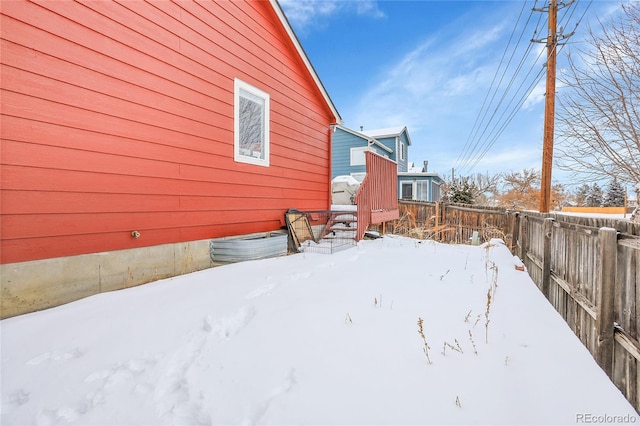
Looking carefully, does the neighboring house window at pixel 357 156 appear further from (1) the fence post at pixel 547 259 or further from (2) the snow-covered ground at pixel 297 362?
(2) the snow-covered ground at pixel 297 362

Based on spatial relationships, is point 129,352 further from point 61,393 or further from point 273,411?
point 273,411

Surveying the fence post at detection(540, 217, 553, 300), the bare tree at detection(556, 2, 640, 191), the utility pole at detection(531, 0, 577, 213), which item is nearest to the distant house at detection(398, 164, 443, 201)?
the utility pole at detection(531, 0, 577, 213)

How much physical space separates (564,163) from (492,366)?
15.6ft

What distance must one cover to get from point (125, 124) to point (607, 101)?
630 centimetres

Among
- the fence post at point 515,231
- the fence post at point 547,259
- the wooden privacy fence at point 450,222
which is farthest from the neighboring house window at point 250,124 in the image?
the wooden privacy fence at point 450,222

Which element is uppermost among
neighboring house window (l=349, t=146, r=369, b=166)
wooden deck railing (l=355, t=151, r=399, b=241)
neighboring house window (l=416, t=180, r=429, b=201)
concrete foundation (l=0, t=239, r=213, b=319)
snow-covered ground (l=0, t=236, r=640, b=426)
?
neighboring house window (l=349, t=146, r=369, b=166)

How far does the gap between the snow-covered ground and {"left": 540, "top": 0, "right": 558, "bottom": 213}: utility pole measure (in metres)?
5.09

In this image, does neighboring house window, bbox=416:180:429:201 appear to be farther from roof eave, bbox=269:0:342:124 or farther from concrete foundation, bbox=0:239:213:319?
concrete foundation, bbox=0:239:213:319

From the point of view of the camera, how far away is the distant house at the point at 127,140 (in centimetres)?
233

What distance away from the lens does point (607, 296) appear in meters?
1.79

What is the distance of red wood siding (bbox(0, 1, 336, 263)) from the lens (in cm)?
234

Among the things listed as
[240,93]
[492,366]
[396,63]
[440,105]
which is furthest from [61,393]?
[440,105]

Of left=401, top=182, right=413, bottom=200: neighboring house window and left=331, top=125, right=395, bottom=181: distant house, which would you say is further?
left=401, top=182, right=413, bottom=200: neighboring house window

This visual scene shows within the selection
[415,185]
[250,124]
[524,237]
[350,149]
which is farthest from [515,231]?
[415,185]
